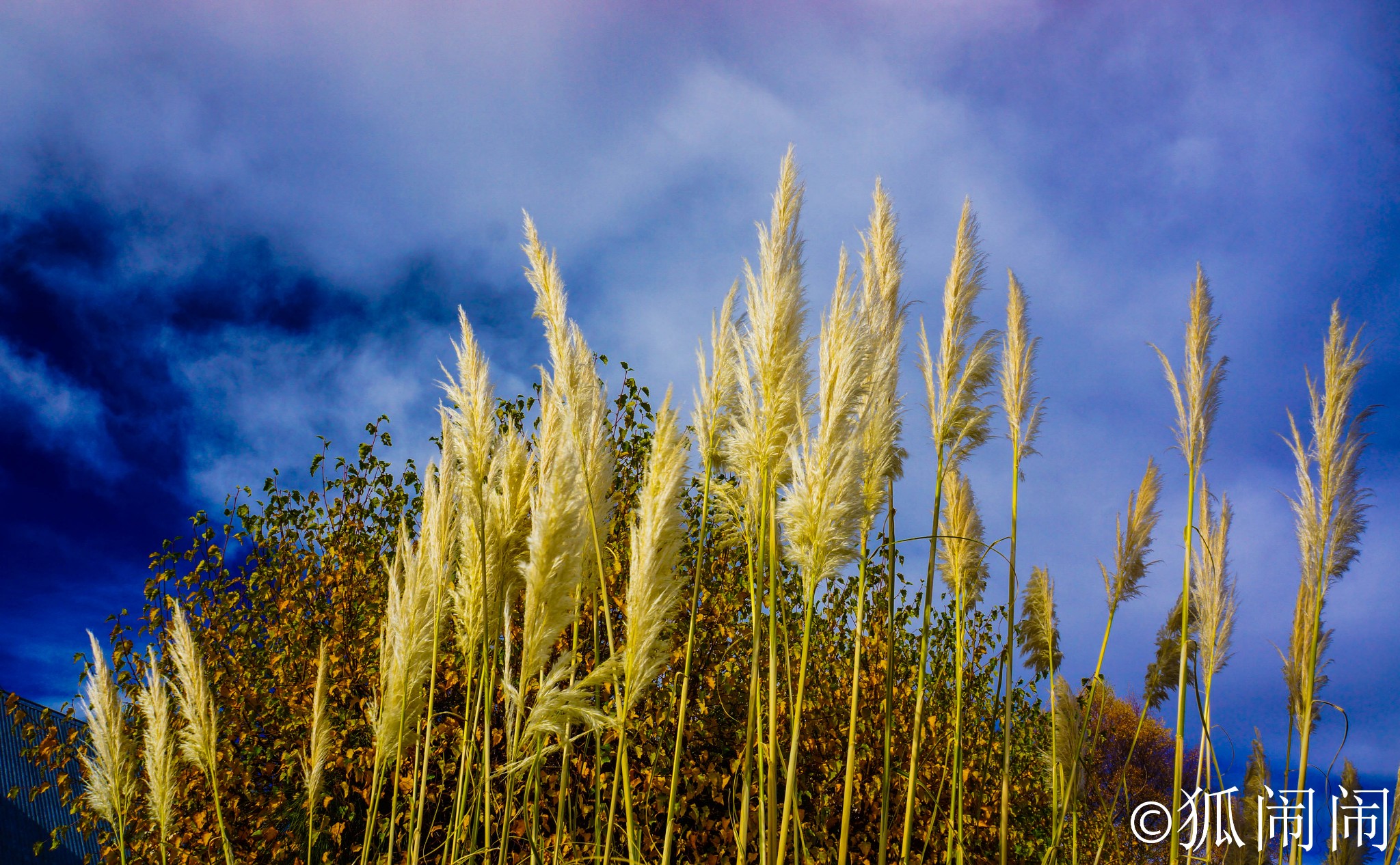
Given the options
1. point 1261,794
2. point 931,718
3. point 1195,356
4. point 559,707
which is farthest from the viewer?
point 931,718

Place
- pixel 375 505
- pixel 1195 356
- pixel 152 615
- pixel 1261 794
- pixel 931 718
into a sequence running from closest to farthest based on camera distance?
pixel 1195 356 < pixel 1261 794 < pixel 931 718 < pixel 152 615 < pixel 375 505

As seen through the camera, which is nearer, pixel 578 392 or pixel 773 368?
pixel 773 368

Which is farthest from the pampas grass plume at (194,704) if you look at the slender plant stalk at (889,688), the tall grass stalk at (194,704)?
the slender plant stalk at (889,688)

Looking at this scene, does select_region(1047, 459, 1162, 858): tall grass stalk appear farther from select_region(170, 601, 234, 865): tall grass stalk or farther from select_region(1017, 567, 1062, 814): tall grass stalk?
select_region(170, 601, 234, 865): tall grass stalk

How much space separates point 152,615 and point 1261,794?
5.97 m

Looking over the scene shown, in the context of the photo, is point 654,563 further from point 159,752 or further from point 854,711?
point 159,752

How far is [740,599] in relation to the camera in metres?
4.68

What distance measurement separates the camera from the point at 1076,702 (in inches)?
141

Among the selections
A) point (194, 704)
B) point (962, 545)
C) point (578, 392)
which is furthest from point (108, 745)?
point (962, 545)

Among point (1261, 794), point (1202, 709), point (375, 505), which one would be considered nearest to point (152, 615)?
point (375, 505)

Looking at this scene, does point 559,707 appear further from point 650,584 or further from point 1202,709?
point 1202,709

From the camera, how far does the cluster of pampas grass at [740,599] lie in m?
2.16

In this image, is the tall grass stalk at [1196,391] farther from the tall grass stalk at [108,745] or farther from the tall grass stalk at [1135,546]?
the tall grass stalk at [108,745]

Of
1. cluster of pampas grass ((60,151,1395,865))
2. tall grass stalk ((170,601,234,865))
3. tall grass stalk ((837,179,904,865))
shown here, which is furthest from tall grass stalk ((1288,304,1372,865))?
tall grass stalk ((170,601,234,865))
